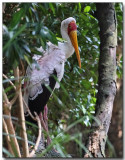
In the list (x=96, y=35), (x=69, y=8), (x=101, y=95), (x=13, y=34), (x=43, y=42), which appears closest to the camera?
(x=13, y=34)

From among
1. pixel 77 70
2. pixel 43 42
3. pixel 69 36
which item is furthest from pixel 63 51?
pixel 43 42

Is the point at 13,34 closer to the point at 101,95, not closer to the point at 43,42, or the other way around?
the point at 43,42

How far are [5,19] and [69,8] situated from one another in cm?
51

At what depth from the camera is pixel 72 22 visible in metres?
2.28

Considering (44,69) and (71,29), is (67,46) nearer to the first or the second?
(71,29)

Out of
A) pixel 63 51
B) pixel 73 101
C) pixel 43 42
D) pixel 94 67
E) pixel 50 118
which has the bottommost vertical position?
pixel 50 118

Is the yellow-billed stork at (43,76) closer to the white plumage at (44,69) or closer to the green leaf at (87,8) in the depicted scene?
the white plumage at (44,69)

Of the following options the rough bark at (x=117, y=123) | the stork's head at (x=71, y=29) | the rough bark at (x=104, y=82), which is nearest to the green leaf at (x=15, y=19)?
the rough bark at (x=104, y=82)

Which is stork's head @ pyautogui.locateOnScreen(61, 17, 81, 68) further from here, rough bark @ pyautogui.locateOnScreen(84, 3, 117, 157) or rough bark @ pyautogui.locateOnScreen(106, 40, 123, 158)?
rough bark @ pyautogui.locateOnScreen(106, 40, 123, 158)

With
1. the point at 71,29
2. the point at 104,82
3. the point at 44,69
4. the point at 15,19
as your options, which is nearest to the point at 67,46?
the point at 71,29

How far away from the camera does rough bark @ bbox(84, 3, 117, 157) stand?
1.72m

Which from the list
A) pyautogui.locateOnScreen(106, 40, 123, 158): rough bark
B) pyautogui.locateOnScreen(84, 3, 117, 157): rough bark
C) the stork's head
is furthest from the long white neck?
pyautogui.locateOnScreen(106, 40, 123, 158): rough bark

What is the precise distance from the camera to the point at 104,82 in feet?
6.10

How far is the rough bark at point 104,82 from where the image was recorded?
5.63 ft
